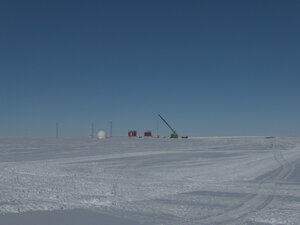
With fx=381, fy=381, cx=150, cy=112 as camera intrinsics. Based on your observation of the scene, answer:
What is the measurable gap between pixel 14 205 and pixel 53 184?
123 inches

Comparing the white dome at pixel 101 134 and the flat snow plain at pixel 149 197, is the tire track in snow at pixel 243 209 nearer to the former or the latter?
the flat snow plain at pixel 149 197

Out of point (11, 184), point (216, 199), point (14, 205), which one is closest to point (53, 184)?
point (11, 184)

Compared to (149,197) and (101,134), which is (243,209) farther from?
(101,134)

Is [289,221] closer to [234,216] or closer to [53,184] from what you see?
[234,216]

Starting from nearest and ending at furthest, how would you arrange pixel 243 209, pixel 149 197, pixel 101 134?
pixel 243 209 → pixel 149 197 → pixel 101 134

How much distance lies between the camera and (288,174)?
13.0m

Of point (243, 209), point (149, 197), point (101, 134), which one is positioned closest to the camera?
point (243, 209)

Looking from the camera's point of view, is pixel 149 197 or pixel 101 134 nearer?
pixel 149 197

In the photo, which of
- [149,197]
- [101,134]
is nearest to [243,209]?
[149,197]

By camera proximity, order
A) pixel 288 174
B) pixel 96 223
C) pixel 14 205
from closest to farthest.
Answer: pixel 96 223
pixel 14 205
pixel 288 174

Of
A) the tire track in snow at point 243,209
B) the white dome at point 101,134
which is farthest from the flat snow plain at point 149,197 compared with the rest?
the white dome at point 101,134

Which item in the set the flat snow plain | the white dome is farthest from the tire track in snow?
the white dome

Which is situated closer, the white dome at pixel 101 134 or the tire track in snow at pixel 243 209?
the tire track in snow at pixel 243 209

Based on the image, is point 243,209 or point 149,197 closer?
point 243,209
